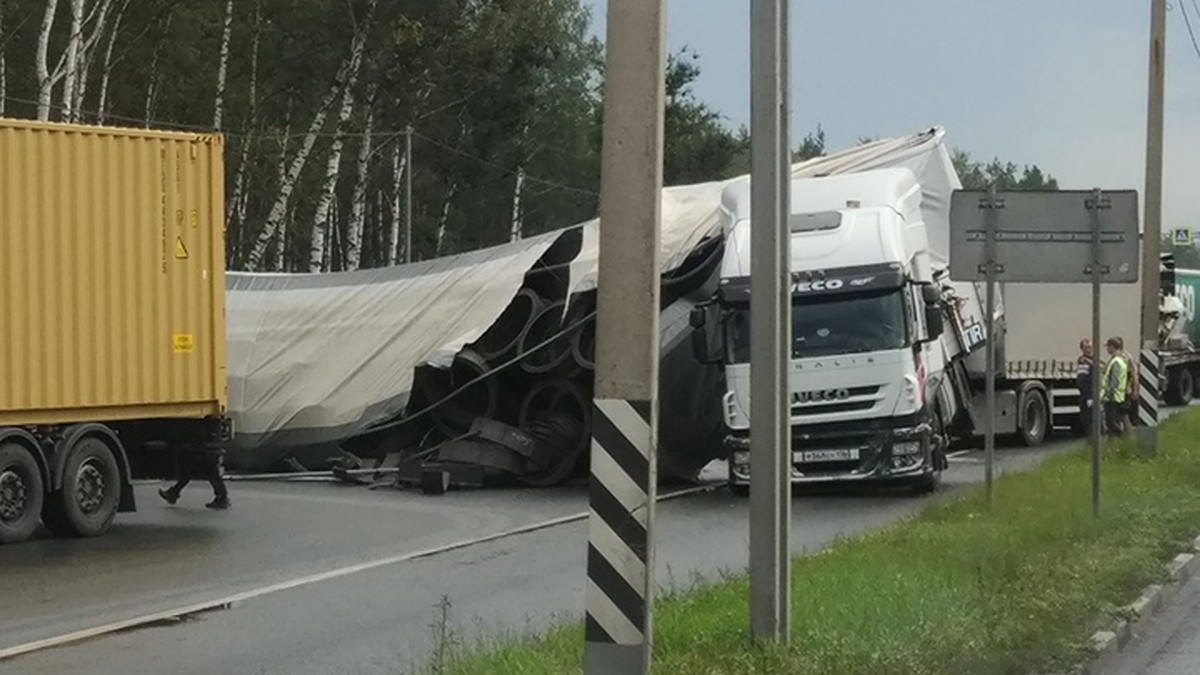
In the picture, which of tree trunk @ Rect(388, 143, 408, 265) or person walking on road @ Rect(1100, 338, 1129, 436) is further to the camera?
tree trunk @ Rect(388, 143, 408, 265)

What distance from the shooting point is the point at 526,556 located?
17656 millimetres

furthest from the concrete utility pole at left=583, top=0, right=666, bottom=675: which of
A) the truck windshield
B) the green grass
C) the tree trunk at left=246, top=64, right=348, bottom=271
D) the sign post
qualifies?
the tree trunk at left=246, top=64, right=348, bottom=271

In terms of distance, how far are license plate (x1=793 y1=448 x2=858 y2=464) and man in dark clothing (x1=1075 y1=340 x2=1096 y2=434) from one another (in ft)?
31.9

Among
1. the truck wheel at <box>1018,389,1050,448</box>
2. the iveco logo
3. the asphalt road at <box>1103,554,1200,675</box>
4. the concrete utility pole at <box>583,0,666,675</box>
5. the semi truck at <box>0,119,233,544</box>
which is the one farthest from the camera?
the truck wheel at <box>1018,389,1050,448</box>

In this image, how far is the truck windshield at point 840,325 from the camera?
22.6 meters

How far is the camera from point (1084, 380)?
33.1 metres

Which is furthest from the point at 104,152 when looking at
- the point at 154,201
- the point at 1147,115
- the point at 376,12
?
the point at 376,12

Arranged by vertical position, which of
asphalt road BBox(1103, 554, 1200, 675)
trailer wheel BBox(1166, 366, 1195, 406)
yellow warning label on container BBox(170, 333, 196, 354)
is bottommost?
trailer wheel BBox(1166, 366, 1195, 406)

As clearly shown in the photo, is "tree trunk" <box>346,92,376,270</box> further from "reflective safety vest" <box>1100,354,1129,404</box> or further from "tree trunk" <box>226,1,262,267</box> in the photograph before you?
"reflective safety vest" <box>1100,354,1129,404</box>

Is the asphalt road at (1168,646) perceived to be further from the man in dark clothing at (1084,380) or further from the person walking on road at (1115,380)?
the man in dark clothing at (1084,380)

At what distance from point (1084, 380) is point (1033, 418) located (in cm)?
101

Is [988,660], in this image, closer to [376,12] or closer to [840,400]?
[840,400]

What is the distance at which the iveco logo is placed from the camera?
74.5ft

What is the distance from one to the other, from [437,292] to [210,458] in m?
7.30
